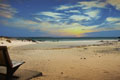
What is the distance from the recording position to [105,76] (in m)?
4.63

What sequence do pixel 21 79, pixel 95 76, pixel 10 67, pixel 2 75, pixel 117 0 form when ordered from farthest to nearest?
pixel 117 0 → pixel 95 76 → pixel 2 75 → pixel 21 79 → pixel 10 67

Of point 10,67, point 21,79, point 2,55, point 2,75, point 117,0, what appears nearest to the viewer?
point 2,55

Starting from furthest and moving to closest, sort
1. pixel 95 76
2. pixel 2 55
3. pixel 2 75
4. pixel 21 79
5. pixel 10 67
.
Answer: pixel 95 76 < pixel 2 75 < pixel 21 79 < pixel 10 67 < pixel 2 55

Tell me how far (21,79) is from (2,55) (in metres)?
1.18

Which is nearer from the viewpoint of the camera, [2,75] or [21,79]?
[21,79]

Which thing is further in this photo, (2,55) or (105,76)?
(105,76)

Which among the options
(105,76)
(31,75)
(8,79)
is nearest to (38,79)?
(31,75)

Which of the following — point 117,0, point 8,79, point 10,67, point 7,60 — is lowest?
point 8,79

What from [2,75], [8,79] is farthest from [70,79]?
[2,75]

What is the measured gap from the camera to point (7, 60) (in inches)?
127

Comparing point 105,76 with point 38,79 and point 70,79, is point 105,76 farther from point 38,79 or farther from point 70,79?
point 38,79

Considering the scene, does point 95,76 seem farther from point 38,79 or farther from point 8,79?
point 8,79

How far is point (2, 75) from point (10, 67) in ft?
3.81

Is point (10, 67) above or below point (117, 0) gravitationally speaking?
below
